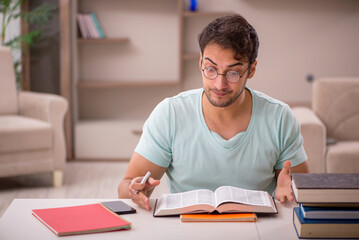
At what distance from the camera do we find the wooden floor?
344cm

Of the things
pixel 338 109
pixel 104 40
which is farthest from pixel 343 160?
pixel 104 40

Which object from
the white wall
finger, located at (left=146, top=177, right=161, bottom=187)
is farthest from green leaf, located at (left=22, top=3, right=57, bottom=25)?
finger, located at (left=146, top=177, right=161, bottom=187)

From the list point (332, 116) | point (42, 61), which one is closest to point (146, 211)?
point (332, 116)

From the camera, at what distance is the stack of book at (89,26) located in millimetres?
4441

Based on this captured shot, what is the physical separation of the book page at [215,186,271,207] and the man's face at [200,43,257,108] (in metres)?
0.30

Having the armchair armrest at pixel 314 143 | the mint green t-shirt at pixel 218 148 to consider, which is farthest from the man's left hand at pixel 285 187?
the armchair armrest at pixel 314 143

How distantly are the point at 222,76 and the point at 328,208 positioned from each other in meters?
0.54

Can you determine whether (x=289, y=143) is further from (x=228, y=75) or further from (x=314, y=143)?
(x=314, y=143)

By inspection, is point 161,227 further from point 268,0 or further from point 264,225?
point 268,0

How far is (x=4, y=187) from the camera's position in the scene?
3.64 m

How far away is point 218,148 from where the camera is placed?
1.71 m

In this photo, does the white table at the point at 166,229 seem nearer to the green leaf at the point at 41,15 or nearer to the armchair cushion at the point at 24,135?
the armchair cushion at the point at 24,135

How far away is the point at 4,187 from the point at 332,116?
222cm

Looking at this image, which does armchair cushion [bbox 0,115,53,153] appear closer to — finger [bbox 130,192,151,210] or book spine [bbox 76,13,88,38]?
book spine [bbox 76,13,88,38]
